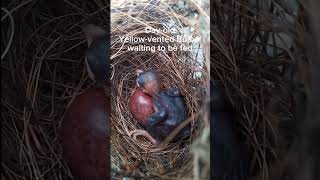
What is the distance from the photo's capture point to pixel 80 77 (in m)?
2.31

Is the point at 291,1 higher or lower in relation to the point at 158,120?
higher

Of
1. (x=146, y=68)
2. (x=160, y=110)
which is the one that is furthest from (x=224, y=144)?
(x=146, y=68)

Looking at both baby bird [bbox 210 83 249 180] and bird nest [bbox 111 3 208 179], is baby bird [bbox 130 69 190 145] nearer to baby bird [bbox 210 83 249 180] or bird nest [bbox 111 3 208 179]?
bird nest [bbox 111 3 208 179]

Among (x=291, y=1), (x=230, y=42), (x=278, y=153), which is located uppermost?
(x=291, y=1)

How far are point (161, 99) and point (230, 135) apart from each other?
13.2 inches

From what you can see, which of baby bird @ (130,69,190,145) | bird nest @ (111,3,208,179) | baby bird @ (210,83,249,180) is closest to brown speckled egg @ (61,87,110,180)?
bird nest @ (111,3,208,179)

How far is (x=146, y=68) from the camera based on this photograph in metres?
2.26

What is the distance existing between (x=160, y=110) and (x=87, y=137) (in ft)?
1.15

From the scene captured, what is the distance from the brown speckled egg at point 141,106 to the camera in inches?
89.3

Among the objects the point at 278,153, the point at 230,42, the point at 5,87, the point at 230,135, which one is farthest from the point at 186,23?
the point at 5,87

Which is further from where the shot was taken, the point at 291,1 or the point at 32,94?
the point at 32,94

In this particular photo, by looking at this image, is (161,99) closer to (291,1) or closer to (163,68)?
(163,68)

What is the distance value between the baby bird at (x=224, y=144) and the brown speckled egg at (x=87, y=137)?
1.55 ft

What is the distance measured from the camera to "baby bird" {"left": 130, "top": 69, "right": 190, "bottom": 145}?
2.24 meters
